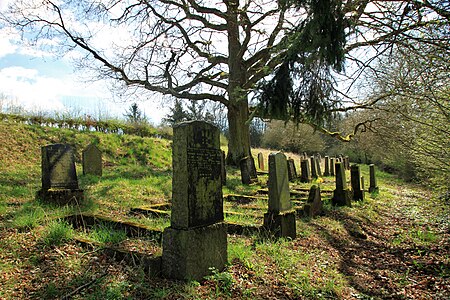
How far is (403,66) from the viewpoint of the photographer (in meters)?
6.36

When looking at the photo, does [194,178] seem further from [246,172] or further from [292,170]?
[292,170]

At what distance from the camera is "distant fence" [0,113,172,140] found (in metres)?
16.4

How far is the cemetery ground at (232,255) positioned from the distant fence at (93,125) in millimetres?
9710

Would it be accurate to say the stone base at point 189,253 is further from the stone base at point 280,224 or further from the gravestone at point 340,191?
the gravestone at point 340,191

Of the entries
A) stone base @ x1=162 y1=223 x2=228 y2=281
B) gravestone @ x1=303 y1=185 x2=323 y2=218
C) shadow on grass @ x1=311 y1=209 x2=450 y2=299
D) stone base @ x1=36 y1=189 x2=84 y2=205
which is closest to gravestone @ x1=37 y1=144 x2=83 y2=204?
stone base @ x1=36 y1=189 x2=84 y2=205

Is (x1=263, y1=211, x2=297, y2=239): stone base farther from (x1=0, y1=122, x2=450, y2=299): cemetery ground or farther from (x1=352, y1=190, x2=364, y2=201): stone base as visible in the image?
(x1=352, y1=190, x2=364, y2=201): stone base

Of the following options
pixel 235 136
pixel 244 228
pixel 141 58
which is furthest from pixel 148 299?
pixel 141 58

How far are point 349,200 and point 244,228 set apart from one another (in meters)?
4.85

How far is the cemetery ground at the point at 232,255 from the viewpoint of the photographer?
3631 mm

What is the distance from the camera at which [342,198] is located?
9.23m

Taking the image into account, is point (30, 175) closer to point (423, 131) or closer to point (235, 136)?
point (235, 136)

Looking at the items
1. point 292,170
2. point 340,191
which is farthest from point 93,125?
point 340,191

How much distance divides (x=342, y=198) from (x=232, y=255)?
18.9ft

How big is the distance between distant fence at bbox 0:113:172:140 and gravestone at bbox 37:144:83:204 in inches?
419
